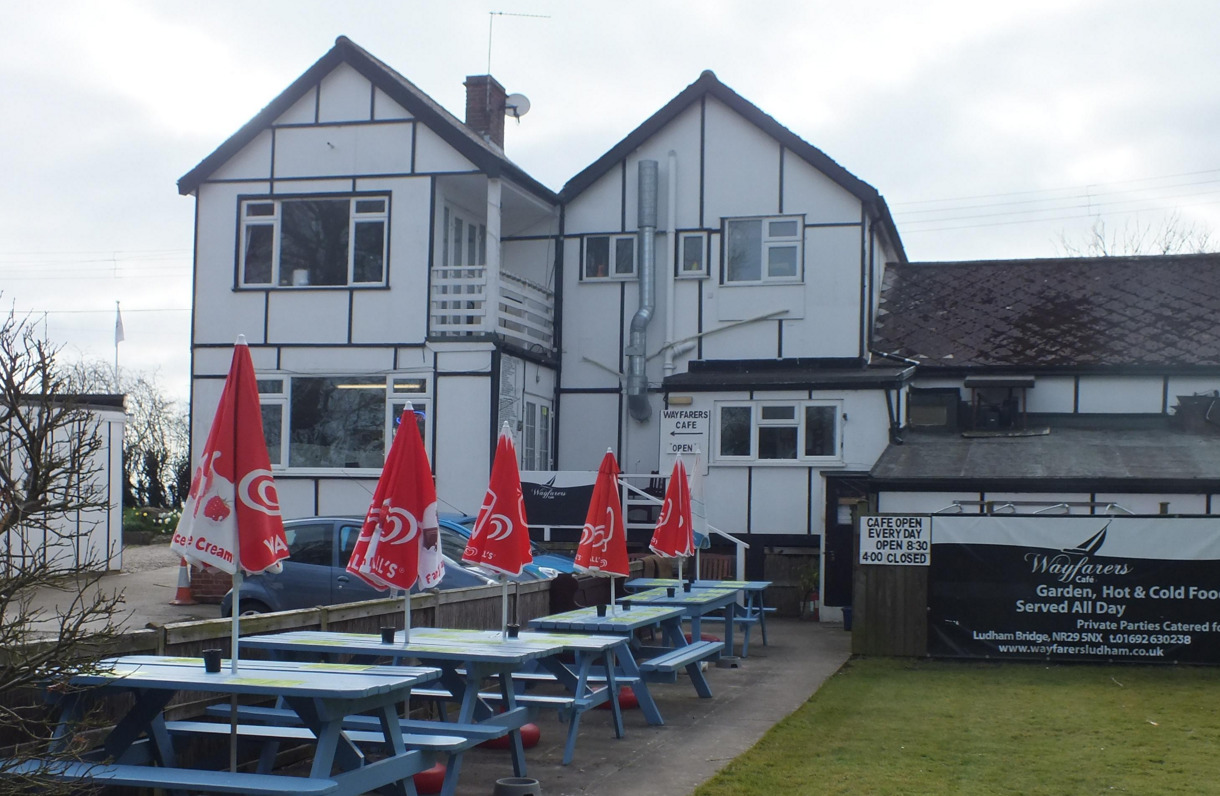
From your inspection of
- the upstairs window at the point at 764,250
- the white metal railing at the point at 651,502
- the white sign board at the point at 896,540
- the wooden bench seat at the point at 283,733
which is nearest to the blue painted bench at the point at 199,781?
the wooden bench seat at the point at 283,733

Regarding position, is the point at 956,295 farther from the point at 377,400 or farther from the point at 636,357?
the point at 377,400

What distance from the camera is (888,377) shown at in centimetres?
2089

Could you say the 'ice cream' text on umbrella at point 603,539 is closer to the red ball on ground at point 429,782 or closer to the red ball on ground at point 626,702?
the red ball on ground at point 626,702

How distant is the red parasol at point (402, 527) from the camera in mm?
→ 8234

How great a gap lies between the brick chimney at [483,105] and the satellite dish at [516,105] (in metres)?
0.70

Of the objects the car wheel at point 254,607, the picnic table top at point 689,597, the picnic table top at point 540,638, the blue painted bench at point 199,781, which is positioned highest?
the picnic table top at point 540,638

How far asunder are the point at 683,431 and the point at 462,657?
46.1ft

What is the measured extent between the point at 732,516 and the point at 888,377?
347 centimetres

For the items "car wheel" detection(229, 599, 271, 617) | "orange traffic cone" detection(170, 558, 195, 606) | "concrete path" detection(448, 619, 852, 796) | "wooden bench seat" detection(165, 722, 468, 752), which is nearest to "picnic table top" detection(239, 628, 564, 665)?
"wooden bench seat" detection(165, 722, 468, 752)

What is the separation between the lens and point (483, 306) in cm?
2114

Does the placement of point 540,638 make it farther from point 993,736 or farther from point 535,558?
point 535,558

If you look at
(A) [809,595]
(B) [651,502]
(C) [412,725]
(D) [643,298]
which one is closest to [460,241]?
(D) [643,298]

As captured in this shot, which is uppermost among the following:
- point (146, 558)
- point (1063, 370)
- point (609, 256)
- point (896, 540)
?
point (609, 256)

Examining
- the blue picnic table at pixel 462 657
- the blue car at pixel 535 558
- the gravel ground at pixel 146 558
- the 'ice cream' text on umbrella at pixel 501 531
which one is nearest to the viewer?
the blue picnic table at pixel 462 657
